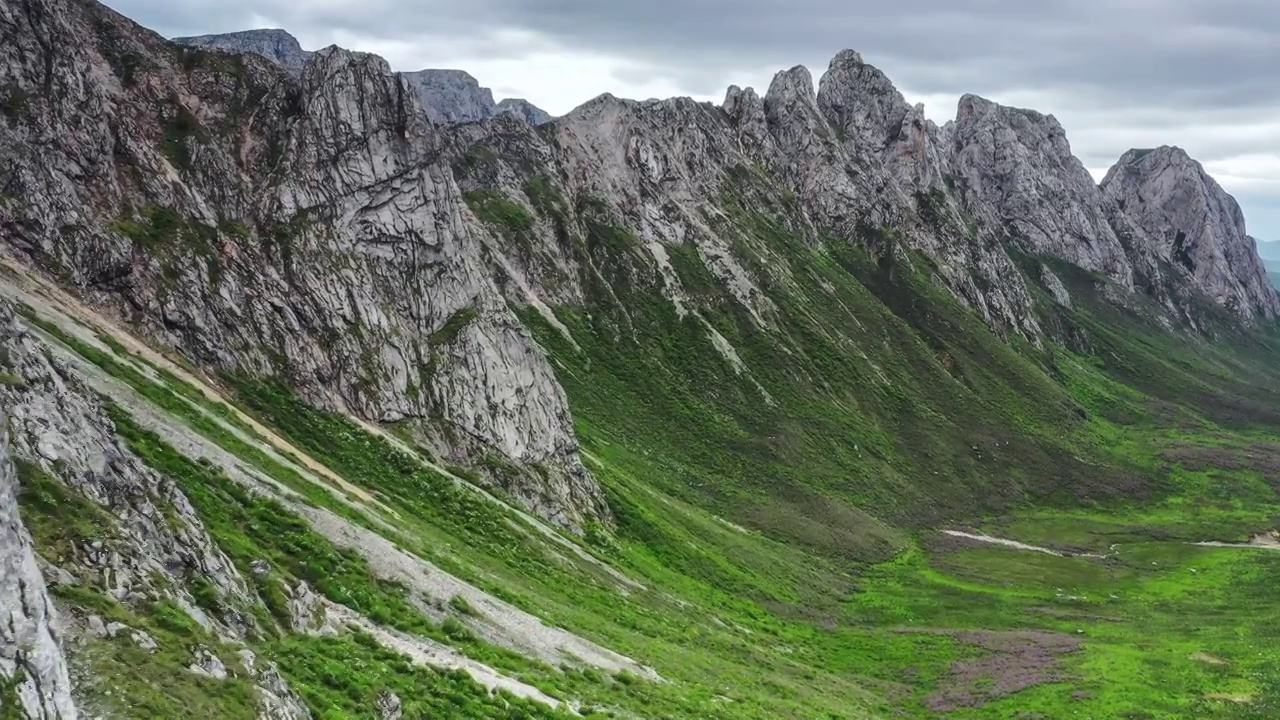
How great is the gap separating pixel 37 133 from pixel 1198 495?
17703 centimetres

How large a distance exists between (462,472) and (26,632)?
185ft

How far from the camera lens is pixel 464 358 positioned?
85562 millimetres

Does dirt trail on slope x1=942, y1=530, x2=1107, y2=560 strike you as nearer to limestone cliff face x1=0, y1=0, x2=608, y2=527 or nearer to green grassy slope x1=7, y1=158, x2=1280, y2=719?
green grassy slope x1=7, y1=158, x2=1280, y2=719

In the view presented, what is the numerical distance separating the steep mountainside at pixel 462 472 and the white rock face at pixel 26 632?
100mm

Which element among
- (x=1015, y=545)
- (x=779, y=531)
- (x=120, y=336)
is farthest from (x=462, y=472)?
(x=1015, y=545)

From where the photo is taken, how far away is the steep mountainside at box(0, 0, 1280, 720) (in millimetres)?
31391

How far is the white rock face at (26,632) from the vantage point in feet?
65.1

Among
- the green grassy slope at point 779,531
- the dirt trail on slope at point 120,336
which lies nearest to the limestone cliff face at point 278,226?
the dirt trail on slope at point 120,336

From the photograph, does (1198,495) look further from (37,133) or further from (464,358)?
(37,133)

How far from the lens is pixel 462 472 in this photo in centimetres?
7694

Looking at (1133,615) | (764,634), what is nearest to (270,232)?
(764,634)

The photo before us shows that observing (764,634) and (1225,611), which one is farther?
(1225,611)

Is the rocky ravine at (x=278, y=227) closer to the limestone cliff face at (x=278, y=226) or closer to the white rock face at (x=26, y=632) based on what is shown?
the limestone cliff face at (x=278, y=226)

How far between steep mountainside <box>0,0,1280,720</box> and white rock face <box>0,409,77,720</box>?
0.33 feet
